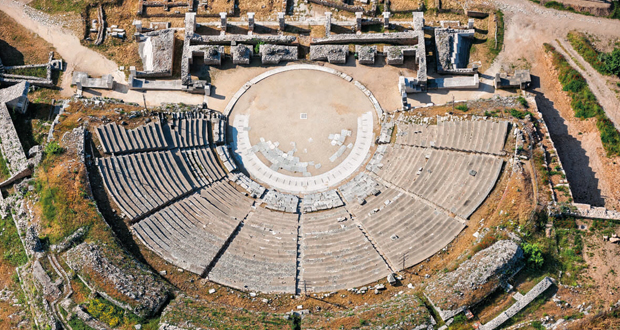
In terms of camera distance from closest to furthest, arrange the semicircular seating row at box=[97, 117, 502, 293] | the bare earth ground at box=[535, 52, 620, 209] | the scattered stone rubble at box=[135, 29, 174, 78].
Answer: the semicircular seating row at box=[97, 117, 502, 293]
the bare earth ground at box=[535, 52, 620, 209]
the scattered stone rubble at box=[135, 29, 174, 78]

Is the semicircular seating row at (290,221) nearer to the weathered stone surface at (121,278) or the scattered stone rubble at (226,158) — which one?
the scattered stone rubble at (226,158)

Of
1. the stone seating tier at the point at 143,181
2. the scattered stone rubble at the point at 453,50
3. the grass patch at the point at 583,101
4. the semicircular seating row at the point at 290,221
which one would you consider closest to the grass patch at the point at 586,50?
the grass patch at the point at 583,101

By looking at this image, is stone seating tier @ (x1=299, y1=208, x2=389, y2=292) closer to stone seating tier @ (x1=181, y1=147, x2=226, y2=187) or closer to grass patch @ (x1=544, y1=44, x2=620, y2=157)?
Result: stone seating tier @ (x1=181, y1=147, x2=226, y2=187)

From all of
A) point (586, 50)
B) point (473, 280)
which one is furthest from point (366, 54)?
point (473, 280)

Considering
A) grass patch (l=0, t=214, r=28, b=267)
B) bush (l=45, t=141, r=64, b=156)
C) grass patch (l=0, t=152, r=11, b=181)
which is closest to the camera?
grass patch (l=0, t=214, r=28, b=267)

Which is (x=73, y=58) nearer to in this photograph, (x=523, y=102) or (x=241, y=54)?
(x=241, y=54)

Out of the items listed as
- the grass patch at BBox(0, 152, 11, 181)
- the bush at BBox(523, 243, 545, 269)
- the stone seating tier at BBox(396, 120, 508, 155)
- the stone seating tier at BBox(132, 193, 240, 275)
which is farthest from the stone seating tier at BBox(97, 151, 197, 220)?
the bush at BBox(523, 243, 545, 269)
